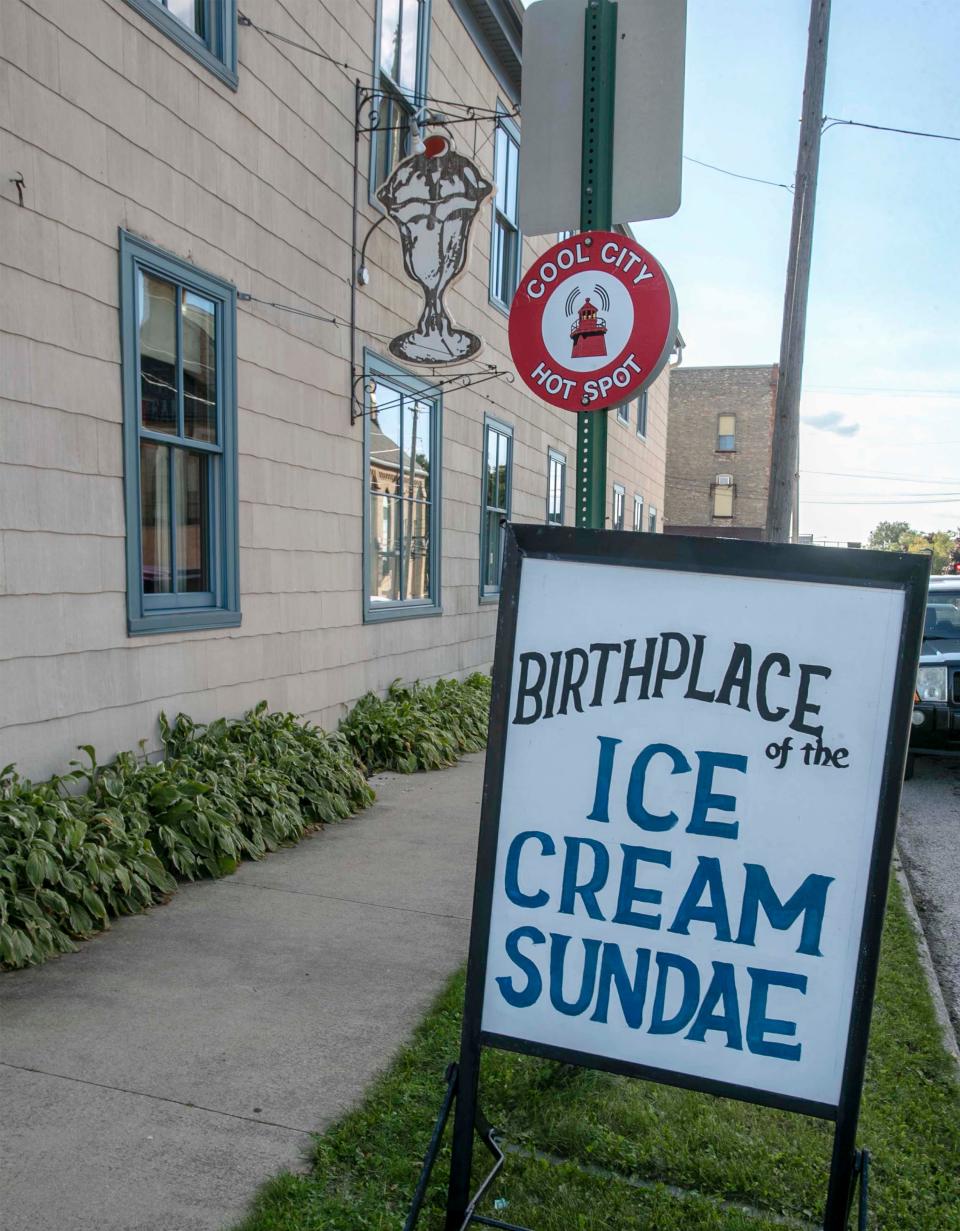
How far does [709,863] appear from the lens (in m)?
2.19

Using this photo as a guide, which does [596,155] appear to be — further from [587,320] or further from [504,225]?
[504,225]

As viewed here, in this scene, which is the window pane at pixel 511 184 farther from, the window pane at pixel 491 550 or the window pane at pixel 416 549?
the window pane at pixel 416 549

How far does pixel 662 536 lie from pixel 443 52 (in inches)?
350

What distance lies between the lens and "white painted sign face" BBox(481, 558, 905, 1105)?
6.92 ft

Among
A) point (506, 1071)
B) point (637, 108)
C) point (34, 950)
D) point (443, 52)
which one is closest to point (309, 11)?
point (443, 52)

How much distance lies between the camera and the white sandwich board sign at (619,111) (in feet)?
10.5

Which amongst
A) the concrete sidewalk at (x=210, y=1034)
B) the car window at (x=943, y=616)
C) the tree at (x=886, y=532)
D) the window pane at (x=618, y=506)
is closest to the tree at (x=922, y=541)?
the tree at (x=886, y=532)

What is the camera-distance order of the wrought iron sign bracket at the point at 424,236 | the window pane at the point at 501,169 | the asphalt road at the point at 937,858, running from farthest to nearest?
1. the window pane at the point at 501,169
2. the wrought iron sign bracket at the point at 424,236
3. the asphalt road at the point at 937,858

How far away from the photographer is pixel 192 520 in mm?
5957

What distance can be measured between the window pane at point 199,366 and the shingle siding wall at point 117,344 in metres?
0.26

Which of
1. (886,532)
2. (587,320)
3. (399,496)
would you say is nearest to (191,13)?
(399,496)

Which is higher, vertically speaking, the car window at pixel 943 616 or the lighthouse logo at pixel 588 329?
the lighthouse logo at pixel 588 329

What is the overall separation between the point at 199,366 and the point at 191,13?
81.0 inches

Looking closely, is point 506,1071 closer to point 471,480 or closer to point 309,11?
point 309,11
